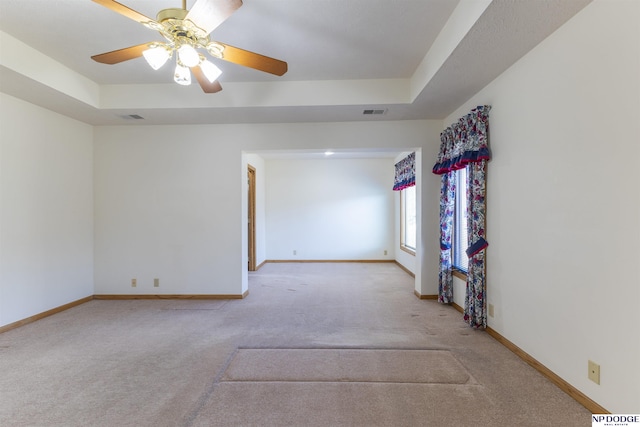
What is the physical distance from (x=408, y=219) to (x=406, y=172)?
1138 mm

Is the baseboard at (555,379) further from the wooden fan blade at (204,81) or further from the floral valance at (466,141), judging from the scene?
the wooden fan blade at (204,81)

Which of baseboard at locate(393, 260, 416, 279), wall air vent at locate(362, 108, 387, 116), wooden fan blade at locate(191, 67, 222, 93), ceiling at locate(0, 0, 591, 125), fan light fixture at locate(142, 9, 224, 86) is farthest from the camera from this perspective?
baseboard at locate(393, 260, 416, 279)

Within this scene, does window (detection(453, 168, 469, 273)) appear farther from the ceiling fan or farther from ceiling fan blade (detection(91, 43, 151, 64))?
ceiling fan blade (detection(91, 43, 151, 64))

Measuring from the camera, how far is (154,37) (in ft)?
8.51

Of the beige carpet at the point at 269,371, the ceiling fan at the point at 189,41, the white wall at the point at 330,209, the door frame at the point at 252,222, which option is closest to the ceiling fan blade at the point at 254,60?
the ceiling fan at the point at 189,41

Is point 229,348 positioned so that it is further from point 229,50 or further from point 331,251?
point 331,251

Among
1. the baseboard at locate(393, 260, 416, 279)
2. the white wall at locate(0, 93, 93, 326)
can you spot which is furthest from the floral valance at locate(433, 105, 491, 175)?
the white wall at locate(0, 93, 93, 326)

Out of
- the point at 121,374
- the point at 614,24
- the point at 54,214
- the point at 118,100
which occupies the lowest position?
the point at 121,374

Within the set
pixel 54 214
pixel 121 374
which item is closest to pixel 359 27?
pixel 121 374

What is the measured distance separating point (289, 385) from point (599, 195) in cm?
228

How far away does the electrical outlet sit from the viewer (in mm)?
1800

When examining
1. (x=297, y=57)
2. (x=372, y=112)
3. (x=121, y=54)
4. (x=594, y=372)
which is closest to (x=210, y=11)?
(x=121, y=54)

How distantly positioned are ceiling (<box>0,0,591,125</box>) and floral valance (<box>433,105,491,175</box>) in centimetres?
29

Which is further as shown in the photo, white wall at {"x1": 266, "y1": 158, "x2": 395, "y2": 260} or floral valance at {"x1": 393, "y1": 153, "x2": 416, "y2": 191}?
white wall at {"x1": 266, "y1": 158, "x2": 395, "y2": 260}
